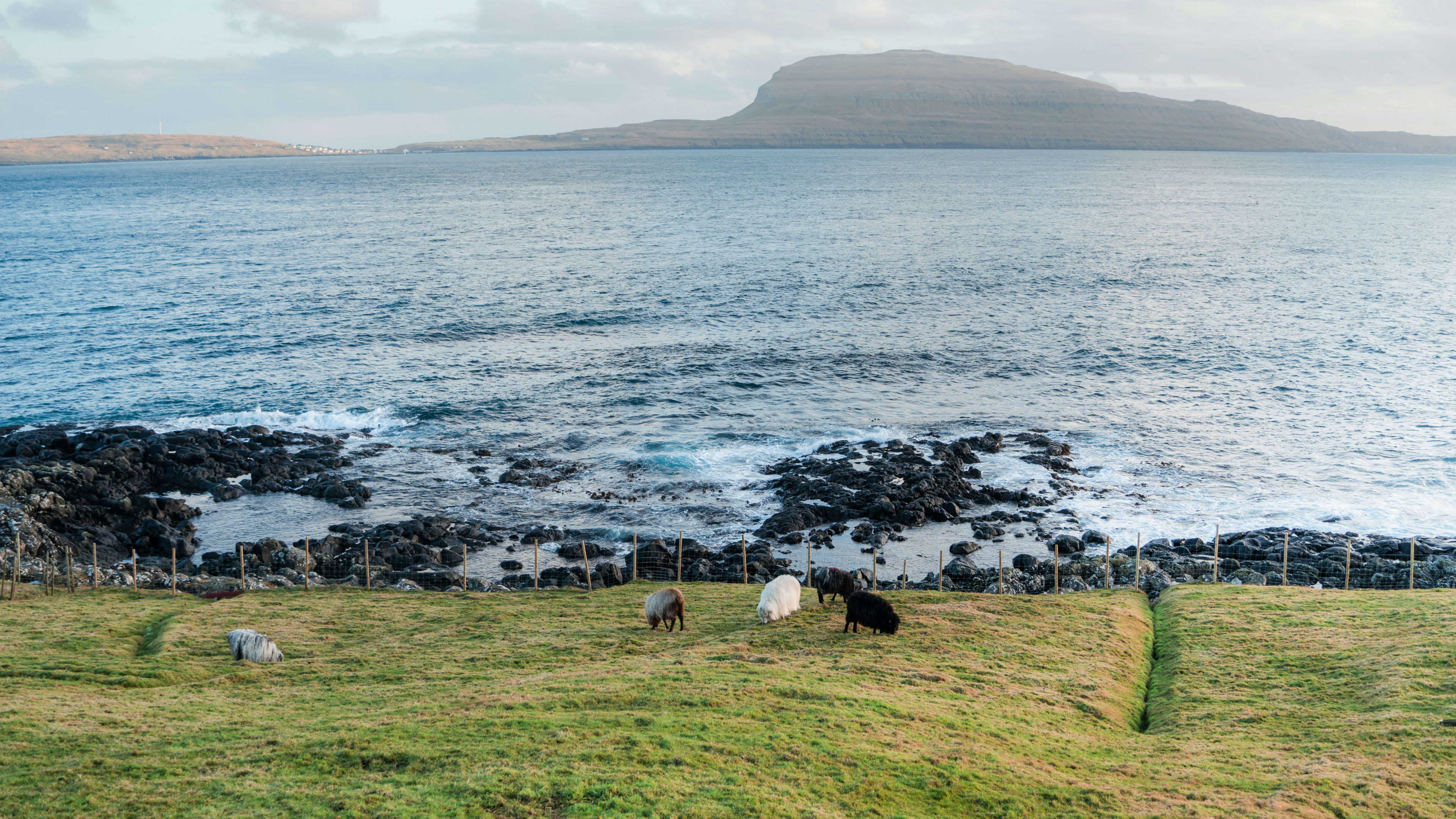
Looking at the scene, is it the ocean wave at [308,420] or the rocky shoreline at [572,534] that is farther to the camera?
the ocean wave at [308,420]

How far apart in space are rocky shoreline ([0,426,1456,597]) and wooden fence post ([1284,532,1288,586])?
0.99 ft

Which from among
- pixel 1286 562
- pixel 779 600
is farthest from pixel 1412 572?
pixel 779 600

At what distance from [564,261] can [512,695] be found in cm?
11476

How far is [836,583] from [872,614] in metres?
3.59

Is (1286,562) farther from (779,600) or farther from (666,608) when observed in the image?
(666,608)

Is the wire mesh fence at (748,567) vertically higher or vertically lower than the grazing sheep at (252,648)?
→ lower

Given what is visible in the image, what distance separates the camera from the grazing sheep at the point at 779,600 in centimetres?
2977

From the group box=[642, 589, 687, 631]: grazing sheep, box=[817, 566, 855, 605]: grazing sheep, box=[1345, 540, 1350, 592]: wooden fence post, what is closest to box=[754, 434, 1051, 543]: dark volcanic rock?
box=[1345, 540, 1350, 592]: wooden fence post

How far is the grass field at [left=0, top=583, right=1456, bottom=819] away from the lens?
57.2ft

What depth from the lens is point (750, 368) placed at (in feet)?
261

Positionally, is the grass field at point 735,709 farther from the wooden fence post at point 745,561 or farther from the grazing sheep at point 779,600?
the wooden fence post at point 745,561

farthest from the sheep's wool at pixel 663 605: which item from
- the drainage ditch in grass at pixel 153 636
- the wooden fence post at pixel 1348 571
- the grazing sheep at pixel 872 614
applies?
the wooden fence post at pixel 1348 571

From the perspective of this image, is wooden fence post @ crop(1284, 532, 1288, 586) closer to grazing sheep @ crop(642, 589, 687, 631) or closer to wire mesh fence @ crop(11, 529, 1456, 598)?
wire mesh fence @ crop(11, 529, 1456, 598)

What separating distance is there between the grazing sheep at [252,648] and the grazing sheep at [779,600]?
15.3m
